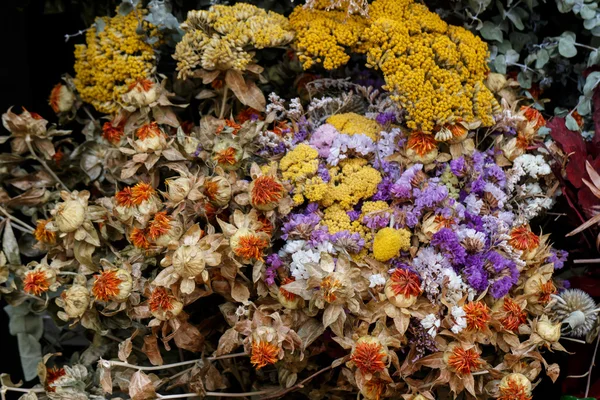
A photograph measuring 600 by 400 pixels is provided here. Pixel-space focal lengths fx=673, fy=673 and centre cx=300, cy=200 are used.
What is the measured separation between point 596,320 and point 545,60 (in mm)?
536

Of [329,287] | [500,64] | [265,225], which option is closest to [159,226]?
[265,225]

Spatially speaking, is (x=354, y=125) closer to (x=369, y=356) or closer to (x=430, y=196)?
(x=430, y=196)

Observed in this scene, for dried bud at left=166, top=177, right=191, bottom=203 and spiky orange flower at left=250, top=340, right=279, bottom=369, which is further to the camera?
dried bud at left=166, top=177, right=191, bottom=203

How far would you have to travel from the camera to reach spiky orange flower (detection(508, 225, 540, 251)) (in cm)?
108

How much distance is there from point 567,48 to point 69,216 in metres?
1.00

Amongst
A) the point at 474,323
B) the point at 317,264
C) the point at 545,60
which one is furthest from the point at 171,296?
the point at 545,60

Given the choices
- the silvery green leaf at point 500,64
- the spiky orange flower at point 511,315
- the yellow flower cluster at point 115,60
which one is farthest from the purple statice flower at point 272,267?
the silvery green leaf at point 500,64

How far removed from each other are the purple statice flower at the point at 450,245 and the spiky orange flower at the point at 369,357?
19cm

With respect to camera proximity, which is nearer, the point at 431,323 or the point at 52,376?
the point at 431,323

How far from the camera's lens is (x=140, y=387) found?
1039 mm

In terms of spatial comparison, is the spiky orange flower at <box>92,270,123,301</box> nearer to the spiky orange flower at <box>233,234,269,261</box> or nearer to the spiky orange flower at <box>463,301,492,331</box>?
the spiky orange flower at <box>233,234,269,261</box>

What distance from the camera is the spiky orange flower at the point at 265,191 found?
1.08 meters

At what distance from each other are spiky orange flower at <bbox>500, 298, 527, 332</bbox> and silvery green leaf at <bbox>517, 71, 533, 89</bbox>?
52 cm

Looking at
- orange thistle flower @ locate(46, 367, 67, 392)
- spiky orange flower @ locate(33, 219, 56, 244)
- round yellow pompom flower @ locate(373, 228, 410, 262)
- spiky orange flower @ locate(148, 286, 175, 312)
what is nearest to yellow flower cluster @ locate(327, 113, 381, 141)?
round yellow pompom flower @ locate(373, 228, 410, 262)
